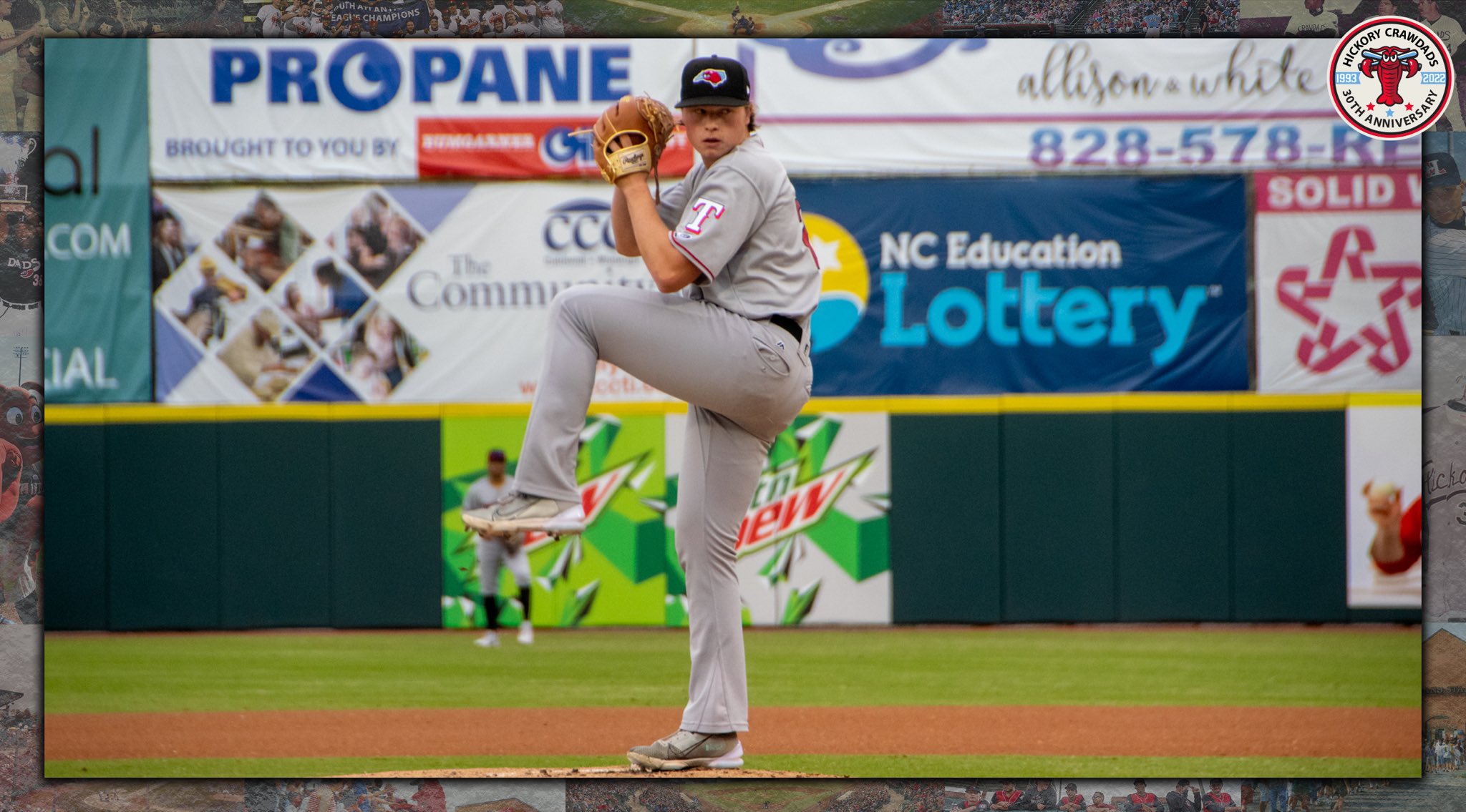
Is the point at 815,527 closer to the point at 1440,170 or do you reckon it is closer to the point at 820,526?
the point at 820,526

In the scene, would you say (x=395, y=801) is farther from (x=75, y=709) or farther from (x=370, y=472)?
(x=370, y=472)

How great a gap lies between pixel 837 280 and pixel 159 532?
13.2 ft

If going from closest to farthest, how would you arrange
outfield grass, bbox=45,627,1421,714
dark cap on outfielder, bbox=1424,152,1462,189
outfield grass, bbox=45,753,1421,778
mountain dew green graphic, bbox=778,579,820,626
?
dark cap on outfielder, bbox=1424,152,1462,189
outfield grass, bbox=45,753,1421,778
outfield grass, bbox=45,627,1421,714
mountain dew green graphic, bbox=778,579,820,626

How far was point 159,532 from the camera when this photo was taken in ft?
24.7

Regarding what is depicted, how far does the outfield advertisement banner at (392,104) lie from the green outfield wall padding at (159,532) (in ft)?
5.08

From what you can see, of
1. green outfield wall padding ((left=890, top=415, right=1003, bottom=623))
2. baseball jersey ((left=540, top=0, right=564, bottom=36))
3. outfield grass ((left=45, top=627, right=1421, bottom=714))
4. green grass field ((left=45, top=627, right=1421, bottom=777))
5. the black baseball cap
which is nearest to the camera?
the black baseball cap

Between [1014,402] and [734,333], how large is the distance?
5.52 m

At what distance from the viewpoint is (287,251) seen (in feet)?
25.6

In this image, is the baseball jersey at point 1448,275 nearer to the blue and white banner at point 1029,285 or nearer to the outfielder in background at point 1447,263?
the outfielder in background at point 1447,263

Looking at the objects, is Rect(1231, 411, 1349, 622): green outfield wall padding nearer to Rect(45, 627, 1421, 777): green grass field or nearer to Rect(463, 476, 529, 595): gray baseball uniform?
Rect(45, 627, 1421, 777): green grass field

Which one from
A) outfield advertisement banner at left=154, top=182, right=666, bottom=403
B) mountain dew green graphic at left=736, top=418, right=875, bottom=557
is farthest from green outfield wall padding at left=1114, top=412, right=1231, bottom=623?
outfield advertisement banner at left=154, top=182, right=666, bottom=403

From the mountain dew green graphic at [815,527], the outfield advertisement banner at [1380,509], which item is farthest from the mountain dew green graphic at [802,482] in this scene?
the outfield advertisement banner at [1380,509]

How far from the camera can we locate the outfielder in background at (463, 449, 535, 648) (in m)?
7.48

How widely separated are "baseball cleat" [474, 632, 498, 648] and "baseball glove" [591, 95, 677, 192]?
511 cm
